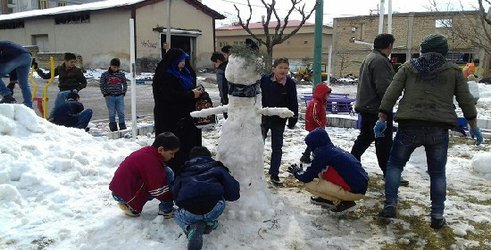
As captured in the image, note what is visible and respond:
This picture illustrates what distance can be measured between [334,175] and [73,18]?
26386mm

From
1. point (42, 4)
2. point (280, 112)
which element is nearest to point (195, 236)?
point (280, 112)

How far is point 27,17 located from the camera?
93.3 feet

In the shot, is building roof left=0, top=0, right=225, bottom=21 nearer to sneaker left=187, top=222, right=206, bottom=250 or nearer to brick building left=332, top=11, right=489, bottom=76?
brick building left=332, top=11, right=489, bottom=76

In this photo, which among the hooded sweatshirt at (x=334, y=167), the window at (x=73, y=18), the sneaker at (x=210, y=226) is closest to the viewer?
the sneaker at (x=210, y=226)

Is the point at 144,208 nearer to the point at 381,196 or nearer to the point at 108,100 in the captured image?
the point at 381,196

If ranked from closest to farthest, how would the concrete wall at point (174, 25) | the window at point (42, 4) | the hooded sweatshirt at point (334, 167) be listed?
the hooded sweatshirt at point (334, 167), the concrete wall at point (174, 25), the window at point (42, 4)

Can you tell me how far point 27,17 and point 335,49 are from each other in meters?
26.1

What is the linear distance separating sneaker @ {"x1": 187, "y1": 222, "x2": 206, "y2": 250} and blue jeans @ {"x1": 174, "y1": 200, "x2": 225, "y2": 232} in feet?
0.13

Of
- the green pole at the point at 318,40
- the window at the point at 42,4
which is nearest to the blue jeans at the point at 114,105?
the green pole at the point at 318,40

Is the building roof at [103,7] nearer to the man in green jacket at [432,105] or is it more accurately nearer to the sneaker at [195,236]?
the man in green jacket at [432,105]

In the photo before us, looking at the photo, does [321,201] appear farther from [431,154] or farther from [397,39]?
[397,39]

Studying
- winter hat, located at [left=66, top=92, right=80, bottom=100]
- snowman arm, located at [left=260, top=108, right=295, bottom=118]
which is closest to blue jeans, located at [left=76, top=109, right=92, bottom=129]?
winter hat, located at [left=66, top=92, right=80, bottom=100]

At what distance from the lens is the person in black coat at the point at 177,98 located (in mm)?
4004

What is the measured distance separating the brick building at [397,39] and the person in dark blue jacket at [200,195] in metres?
33.9
